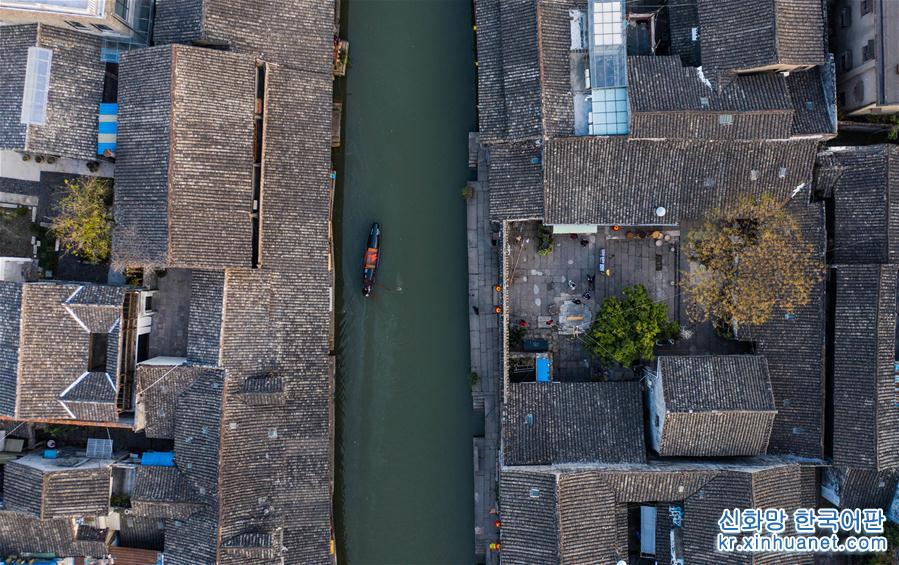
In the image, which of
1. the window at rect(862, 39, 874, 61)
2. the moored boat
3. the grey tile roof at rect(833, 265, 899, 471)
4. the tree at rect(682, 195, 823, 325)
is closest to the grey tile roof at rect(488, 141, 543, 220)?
the moored boat

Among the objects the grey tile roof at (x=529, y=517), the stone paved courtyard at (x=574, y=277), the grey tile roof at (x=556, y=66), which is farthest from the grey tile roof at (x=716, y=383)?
the grey tile roof at (x=556, y=66)

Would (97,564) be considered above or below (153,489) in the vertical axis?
below

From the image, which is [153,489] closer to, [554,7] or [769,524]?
[769,524]

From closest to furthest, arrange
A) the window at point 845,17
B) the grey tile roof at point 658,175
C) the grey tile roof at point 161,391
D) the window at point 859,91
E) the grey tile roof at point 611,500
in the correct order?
the grey tile roof at point 611,500 → the grey tile roof at point 658,175 → the window at point 859,91 → the grey tile roof at point 161,391 → the window at point 845,17

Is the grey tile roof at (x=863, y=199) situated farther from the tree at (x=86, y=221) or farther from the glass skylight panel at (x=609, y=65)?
the tree at (x=86, y=221)

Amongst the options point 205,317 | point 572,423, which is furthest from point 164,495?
point 572,423

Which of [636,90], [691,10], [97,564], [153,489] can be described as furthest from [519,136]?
[97,564]
